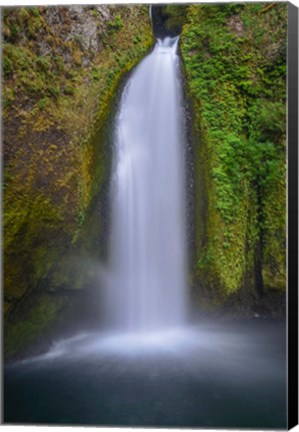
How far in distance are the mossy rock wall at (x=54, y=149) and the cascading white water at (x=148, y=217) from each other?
0.19 m

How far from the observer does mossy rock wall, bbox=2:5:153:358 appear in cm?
433

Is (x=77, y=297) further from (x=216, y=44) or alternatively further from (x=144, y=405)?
(x=216, y=44)

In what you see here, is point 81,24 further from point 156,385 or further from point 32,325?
point 156,385

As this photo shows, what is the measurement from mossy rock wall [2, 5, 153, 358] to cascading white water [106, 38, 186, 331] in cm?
19

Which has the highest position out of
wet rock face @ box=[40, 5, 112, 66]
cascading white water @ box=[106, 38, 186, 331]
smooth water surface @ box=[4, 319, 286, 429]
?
wet rock face @ box=[40, 5, 112, 66]


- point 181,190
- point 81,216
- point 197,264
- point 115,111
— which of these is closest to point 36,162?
point 81,216

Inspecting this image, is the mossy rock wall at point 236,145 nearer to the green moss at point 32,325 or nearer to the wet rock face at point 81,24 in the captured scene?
the wet rock face at point 81,24

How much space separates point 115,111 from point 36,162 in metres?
1.18

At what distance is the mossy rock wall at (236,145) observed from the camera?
14.8 feet

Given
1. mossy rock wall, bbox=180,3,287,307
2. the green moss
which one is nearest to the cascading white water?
mossy rock wall, bbox=180,3,287,307

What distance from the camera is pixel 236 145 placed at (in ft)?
16.5

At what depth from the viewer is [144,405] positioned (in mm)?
3789

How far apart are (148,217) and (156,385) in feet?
6.10

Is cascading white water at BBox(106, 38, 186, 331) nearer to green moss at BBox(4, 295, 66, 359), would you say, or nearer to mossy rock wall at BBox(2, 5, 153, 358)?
mossy rock wall at BBox(2, 5, 153, 358)
